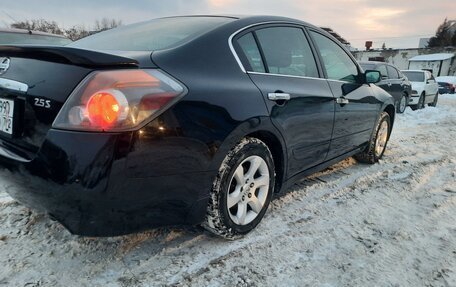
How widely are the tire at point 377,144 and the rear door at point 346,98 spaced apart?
0.29 metres

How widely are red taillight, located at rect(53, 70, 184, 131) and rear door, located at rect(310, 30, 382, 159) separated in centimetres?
205

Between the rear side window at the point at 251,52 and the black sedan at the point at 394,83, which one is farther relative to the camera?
the black sedan at the point at 394,83

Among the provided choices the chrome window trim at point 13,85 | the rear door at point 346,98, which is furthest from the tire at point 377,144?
the chrome window trim at point 13,85

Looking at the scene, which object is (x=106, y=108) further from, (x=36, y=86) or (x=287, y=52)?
(x=287, y=52)

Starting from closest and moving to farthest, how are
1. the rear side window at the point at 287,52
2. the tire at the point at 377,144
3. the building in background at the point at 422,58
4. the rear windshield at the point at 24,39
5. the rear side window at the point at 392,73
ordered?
the rear side window at the point at 287,52, the tire at the point at 377,144, the rear windshield at the point at 24,39, the rear side window at the point at 392,73, the building in background at the point at 422,58

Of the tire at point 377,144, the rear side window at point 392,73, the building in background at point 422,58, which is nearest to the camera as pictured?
the tire at point 377,144

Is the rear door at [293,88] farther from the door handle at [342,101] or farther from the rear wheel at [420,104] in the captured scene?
the rear wheel at [420,104]

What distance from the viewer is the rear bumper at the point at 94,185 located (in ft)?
5.59

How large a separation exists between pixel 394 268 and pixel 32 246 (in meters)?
2.28

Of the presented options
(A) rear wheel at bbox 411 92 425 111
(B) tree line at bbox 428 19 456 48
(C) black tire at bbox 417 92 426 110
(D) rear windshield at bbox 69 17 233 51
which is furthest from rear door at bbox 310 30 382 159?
(B) tree line at bbox 428 19 456 48

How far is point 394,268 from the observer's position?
2.27 metres

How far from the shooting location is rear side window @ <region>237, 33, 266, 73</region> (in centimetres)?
250

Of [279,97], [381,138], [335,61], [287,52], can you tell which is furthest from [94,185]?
[381,138]

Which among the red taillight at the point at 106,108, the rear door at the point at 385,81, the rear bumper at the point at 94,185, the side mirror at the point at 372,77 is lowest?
the rear door at the point at 385,81
